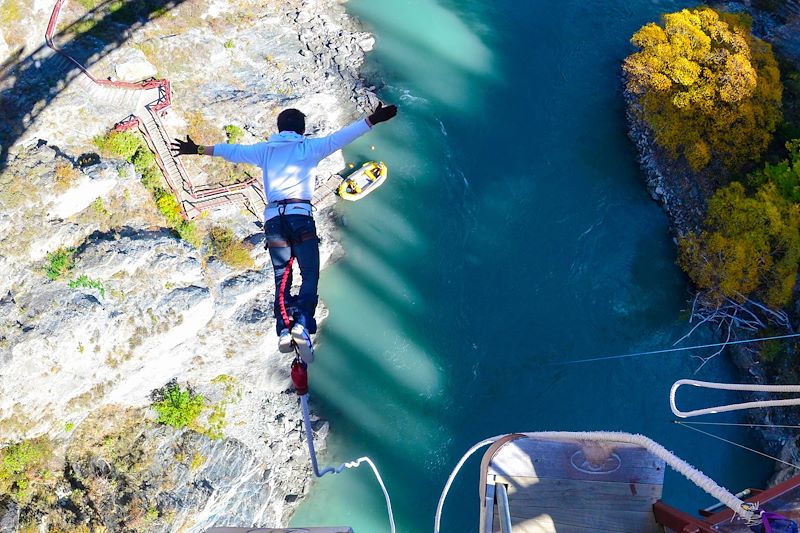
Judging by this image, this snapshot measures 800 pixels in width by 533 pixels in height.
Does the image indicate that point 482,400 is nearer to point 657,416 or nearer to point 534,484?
point 657,416

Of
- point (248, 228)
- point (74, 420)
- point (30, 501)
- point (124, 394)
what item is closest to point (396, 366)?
point (248, 228)

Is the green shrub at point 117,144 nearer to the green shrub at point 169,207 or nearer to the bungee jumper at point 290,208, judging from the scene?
the green shrub at point 169,207

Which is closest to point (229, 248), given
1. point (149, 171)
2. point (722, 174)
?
point (149, 171)

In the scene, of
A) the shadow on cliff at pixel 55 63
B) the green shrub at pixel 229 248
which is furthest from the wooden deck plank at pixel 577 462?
the shadow on cliff at pixel 55 63

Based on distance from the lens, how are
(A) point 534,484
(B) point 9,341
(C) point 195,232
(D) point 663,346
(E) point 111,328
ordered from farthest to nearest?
(D) point 663,346 < (C) point 195,232 < (E) point 111,328 < (B) point 9,341 < (A) point 534,484

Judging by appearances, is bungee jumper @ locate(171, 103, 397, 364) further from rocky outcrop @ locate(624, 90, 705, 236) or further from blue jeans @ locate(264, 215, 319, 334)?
rocky outcrop @ locate(624, 90, 705, 236)

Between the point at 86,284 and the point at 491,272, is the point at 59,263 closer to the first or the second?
the point at 86,284
